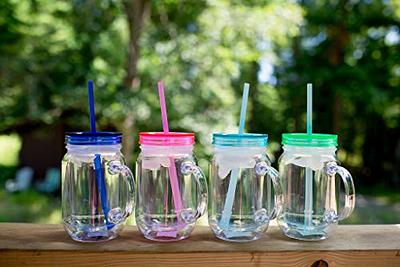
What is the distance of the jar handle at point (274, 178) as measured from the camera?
82 cm

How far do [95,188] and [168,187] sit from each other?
0.14 m

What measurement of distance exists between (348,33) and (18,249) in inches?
241

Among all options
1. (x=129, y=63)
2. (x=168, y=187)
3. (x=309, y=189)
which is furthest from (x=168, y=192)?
(x=129, y=63)

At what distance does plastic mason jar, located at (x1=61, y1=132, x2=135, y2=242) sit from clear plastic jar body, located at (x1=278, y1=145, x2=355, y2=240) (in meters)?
0.32

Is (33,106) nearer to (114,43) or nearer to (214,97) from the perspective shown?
(114,43)

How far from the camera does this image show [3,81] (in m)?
3.80

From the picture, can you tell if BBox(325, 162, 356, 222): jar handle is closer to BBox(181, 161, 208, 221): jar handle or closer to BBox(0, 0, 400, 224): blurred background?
BBox(181, 161, 208, 221): jar handle

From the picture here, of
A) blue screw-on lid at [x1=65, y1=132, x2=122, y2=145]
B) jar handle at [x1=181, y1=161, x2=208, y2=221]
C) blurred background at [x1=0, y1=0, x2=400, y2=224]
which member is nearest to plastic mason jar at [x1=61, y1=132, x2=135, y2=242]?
blue screw-on lid at [x1=65, y1=132, x2=122, y2=145]

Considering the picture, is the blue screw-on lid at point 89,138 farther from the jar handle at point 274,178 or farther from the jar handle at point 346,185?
the jar handle at point 346,185

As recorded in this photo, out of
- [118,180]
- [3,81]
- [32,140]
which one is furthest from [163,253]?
[32,140]

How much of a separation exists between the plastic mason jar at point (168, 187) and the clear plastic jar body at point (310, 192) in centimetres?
18

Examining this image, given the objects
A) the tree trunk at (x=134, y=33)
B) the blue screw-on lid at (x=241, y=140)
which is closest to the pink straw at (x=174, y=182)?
the blue screw-on lid at (x=241, y=140)

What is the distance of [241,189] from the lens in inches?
33.6

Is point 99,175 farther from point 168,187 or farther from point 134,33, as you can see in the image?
Answer: point 134,33
